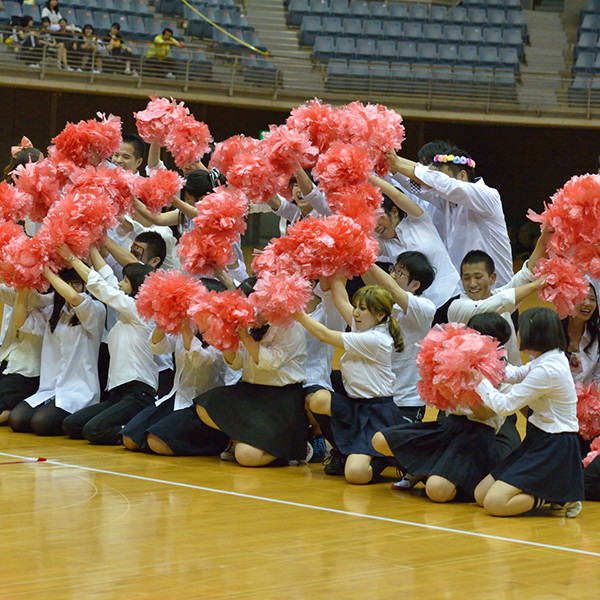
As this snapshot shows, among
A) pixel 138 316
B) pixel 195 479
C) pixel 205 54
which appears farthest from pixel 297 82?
pixel 195 479

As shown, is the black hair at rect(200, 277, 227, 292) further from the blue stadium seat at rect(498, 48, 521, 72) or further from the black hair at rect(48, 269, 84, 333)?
the blue stadium seat at rect(498, 48, 521, 72)

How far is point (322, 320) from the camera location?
204 inches

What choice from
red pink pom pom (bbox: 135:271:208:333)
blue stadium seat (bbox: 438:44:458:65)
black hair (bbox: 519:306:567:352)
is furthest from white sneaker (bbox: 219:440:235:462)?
blue stadium seat (bbox: 438:44:458:65)

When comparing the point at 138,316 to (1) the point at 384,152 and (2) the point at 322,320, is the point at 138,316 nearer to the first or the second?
(2) the point at 322,320

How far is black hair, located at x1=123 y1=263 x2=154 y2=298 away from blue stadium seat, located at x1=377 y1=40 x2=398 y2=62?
1205cm

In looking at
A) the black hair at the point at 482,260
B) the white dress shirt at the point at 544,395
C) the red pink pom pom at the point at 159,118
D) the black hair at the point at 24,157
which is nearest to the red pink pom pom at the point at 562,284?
the black hair at the point at 482,260

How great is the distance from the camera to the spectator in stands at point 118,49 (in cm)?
1498

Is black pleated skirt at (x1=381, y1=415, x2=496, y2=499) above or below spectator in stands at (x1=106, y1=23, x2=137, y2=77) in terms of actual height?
below

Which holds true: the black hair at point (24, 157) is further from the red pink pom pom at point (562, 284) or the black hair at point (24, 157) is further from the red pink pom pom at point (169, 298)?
the red pink pom pom at point (562, 284)

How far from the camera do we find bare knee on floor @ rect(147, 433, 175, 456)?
5.07 m

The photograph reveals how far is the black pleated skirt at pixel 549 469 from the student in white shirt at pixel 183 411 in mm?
1610

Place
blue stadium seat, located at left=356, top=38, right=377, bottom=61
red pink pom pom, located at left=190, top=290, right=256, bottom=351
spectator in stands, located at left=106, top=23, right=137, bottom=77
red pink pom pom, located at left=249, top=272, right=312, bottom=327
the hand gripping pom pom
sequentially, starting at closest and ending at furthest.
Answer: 1. the hand gripping pom pom
2. red pink pom pom, located at left=249, top=272, right=312, bottom=327
3. red pink pom pom, located at left=190, top=290, right=256, bottom=351
4. spectator in stands, located at left=106, top=23, right=137, bottom=77
5. blue stadium seat, located at left=356, top=38, right=377, bottom=61

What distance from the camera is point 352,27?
1706cm

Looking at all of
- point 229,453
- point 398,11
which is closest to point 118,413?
point 229,453
